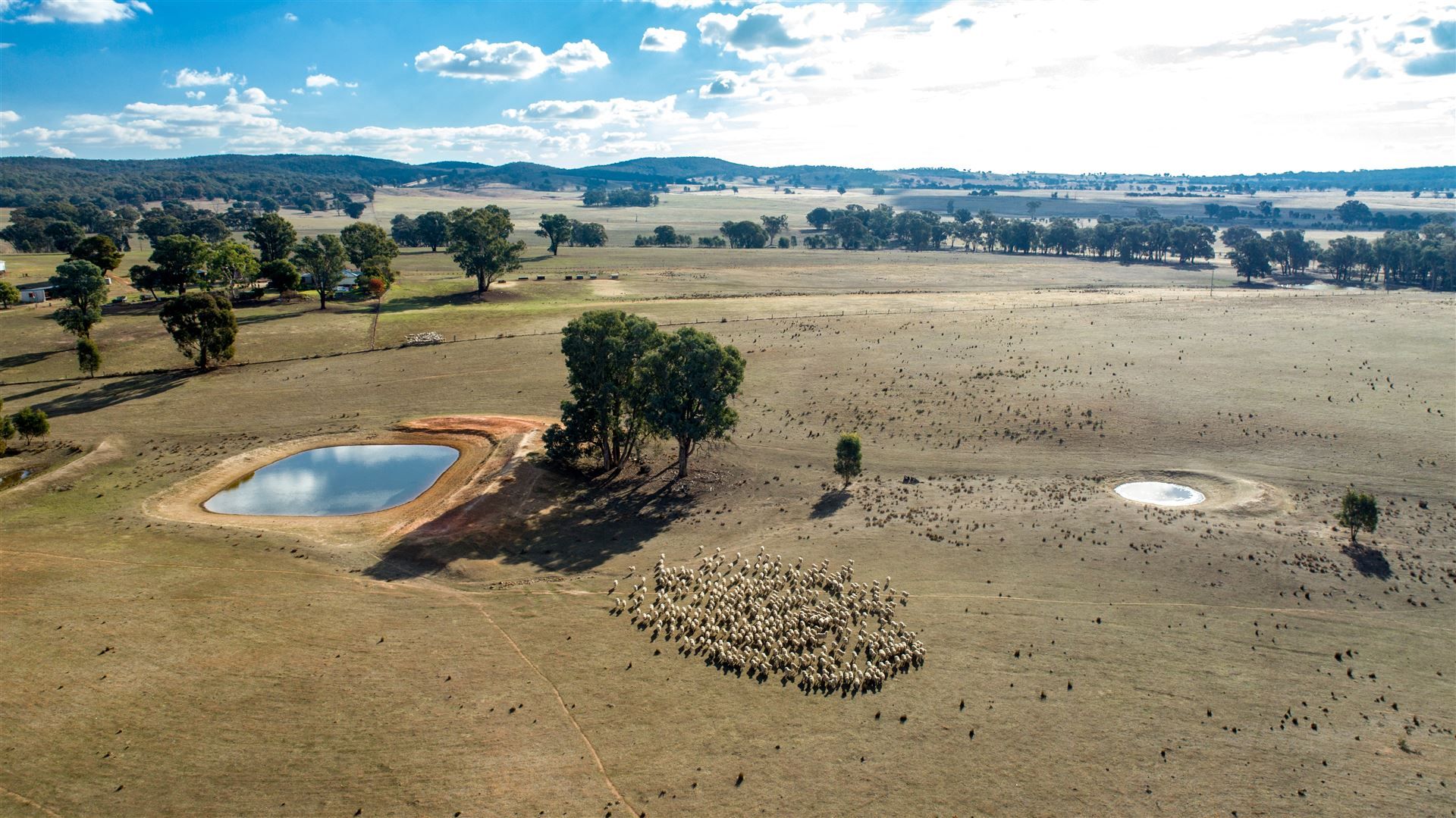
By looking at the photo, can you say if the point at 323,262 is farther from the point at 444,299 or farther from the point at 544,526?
the point at 544,526

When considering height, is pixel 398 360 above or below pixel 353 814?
above

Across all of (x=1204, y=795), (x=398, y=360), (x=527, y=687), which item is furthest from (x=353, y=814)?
(x=398, y=360)

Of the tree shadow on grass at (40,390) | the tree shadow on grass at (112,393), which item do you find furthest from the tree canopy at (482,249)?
the tree shadow on grass at (40,390)

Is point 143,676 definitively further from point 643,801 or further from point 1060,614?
point 1060,614

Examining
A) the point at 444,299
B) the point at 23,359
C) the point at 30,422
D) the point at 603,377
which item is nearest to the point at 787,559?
the point at 603,377

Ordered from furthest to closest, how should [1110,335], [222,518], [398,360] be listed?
[1110,335], [398,360], [222,518]

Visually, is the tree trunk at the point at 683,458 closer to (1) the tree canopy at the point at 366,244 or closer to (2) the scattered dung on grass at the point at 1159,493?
(2) the scattered dung on grass at the point at 1159,493
